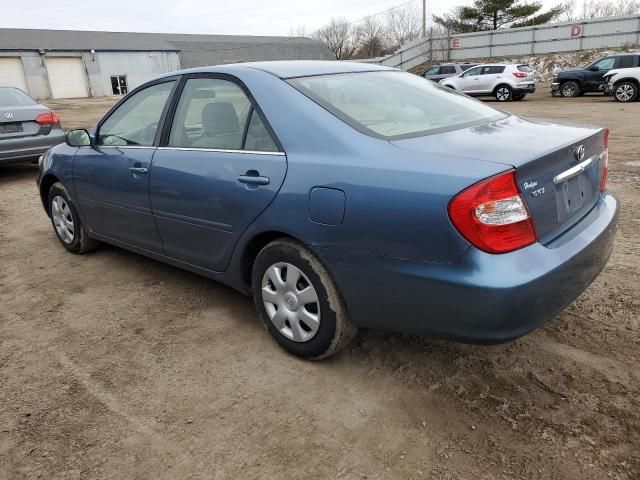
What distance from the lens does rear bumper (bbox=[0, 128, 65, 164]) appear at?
7.91 m

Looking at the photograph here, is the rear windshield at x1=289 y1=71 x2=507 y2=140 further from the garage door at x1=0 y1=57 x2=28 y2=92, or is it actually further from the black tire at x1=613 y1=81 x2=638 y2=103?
the garage door at x1=0 y1=57 x2=28 y2=92

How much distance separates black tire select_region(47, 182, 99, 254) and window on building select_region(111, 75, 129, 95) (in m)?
41.2

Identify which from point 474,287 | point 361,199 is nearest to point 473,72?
point 361,199

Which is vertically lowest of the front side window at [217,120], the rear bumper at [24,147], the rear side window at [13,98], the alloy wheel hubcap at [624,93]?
the alloy wheel hubcap at [624,93]

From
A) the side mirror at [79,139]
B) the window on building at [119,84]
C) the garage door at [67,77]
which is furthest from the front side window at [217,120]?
the window on building at [119,84]

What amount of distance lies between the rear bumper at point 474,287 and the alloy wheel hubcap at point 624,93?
18.3 m

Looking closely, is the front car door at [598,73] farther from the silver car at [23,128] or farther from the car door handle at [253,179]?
the car door handle at [253,179]

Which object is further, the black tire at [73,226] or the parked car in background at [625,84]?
the parked car in background at [625,84]

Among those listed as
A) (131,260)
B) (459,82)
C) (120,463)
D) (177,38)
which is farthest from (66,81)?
(120,463)

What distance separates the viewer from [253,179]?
9.27 ft

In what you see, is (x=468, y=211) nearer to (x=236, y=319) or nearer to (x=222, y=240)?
(x=222, y=240)

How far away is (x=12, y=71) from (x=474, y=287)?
4292cm

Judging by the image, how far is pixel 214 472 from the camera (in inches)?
85.3

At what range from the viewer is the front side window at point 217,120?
116 inches
